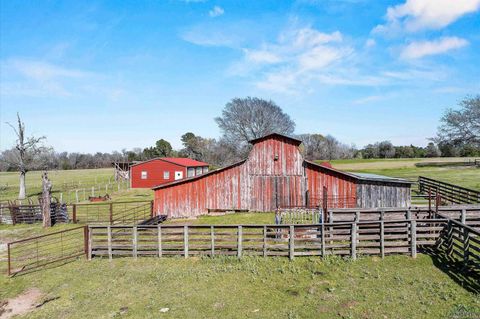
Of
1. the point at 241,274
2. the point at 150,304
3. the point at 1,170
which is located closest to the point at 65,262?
the point at 150,304

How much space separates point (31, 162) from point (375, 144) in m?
116

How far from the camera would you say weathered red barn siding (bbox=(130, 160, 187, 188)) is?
4641 centimetres

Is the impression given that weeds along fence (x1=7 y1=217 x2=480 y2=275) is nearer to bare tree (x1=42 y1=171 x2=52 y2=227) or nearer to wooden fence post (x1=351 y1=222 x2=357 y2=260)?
wooden fence post (x1=351 y1=222 x2=357 y2=260)

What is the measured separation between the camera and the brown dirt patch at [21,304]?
8.74 metres

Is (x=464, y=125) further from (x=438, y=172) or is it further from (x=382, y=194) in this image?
(x=382, y=194)

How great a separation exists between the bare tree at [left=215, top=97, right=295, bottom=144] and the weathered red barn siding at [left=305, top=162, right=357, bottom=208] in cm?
3275

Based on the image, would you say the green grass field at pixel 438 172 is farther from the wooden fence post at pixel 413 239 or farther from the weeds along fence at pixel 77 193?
the weeds along fence at pixel 77 193

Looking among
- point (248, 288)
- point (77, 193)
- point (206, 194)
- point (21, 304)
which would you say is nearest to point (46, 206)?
point (206, 194)

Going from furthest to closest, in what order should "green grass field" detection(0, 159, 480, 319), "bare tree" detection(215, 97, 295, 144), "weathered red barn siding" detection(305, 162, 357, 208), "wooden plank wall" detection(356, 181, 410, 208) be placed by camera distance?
"bare tree" detection(215, 97, 295, 144) → "weathered red barn siding" detection(305, 162, 357, 208) → "wooden plank wall" detection(356, 181, 410, 208) → "green grass field" detection(0, 159, 480, 319)

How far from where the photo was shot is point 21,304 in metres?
9.22

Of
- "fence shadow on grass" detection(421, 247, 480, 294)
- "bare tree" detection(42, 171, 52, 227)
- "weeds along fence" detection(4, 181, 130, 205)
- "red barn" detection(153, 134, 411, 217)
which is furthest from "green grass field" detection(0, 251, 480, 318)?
"weeds along fence" detection(4, 181, 130, 205)

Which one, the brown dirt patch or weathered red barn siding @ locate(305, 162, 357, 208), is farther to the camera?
weathered red barn siding @ locate(305, 162, 357, 208)

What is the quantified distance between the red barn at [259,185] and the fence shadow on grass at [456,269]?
1142 centimetres

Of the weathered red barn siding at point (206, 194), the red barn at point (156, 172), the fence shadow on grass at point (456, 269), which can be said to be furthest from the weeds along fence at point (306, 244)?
the red barn at point (156, 172)
